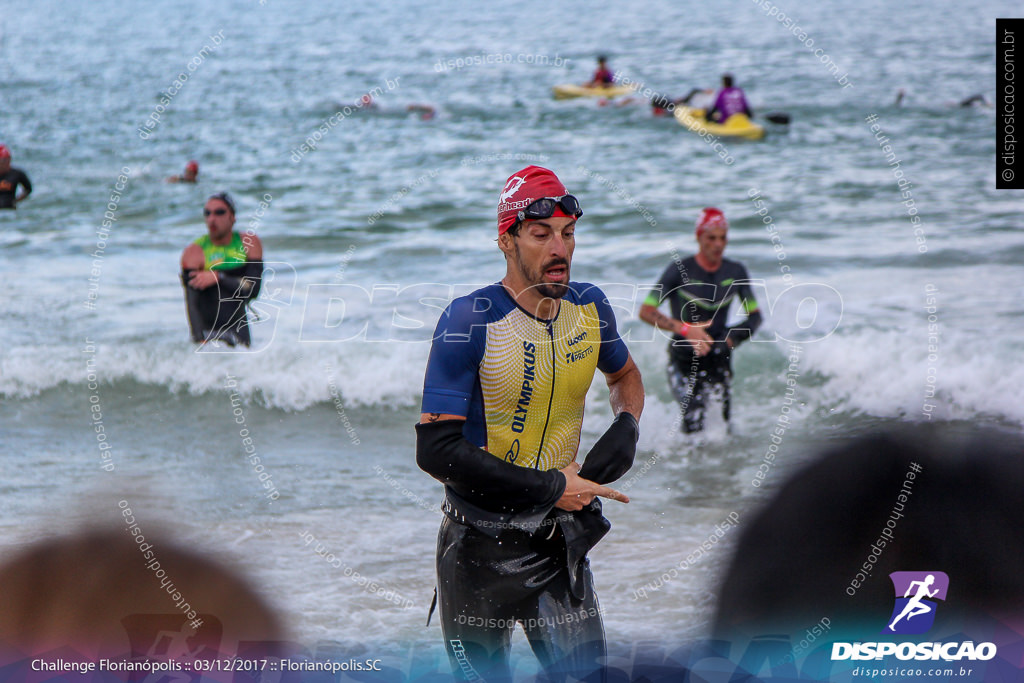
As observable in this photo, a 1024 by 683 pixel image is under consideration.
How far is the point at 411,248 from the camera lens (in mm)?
11844

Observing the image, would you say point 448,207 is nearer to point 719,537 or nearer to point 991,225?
point 991,225

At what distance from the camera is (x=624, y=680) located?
393 centimetres

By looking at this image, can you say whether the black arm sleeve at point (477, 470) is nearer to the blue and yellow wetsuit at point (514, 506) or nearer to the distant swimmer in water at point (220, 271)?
the blue and yellow wetsuit at point (514, 506)

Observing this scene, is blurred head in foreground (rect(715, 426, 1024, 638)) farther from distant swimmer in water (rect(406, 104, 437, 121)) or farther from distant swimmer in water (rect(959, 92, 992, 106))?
distant swimmer in water (rect(959, 92, 992, 106))

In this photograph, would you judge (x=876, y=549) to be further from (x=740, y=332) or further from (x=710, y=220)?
(x=710, y=220)

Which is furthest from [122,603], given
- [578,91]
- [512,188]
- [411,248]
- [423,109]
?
[578,91]

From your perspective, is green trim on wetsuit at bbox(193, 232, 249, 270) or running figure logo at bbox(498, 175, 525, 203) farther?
green trim on wetsuit at bbox(193, 232, 249, 270)

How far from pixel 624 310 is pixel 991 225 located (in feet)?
16.8

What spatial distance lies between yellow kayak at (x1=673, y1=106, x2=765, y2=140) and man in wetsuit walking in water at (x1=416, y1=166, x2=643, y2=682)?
1423 cm

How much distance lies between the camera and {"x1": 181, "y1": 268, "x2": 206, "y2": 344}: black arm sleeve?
709 cm

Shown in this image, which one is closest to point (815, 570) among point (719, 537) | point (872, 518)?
point (872, 518)

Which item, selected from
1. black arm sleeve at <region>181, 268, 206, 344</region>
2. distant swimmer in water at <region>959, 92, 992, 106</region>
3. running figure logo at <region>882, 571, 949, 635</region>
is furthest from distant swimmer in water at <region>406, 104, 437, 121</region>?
running figure logo at <region>882, 571, 949, 635</region>

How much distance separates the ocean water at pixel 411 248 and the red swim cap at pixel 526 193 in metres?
2.23

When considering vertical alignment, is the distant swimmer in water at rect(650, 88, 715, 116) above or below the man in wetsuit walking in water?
above
